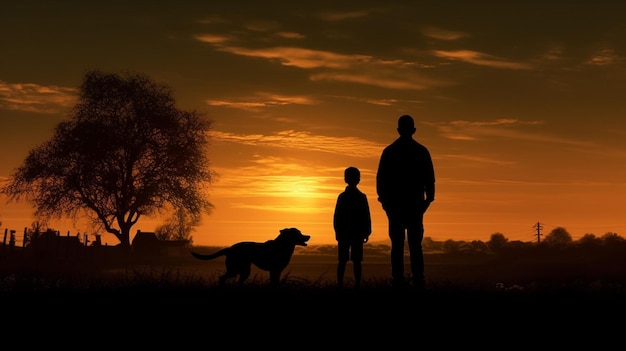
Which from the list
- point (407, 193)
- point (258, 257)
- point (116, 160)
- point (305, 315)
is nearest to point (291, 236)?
point (258, 257)

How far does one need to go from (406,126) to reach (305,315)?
4619mm

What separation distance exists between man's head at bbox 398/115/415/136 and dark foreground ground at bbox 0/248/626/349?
2.78 m

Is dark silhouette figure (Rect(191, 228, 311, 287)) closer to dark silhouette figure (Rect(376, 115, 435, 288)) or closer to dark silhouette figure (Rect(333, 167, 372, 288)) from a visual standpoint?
dark silhouette figure (Rect(333, 167, 372, 288))

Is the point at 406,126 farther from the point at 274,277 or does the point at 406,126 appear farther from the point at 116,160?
the point at 116,160

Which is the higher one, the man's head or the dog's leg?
→ the man's head

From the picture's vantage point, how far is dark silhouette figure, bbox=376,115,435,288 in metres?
12.8

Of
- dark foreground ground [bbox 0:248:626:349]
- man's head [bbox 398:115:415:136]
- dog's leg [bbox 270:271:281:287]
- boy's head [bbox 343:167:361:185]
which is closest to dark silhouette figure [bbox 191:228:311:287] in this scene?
dog's leg [bbox 270:271:281:287]

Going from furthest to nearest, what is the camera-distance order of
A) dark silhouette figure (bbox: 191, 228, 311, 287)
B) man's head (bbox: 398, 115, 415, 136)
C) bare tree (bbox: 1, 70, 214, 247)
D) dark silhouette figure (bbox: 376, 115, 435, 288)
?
bare tree (bbox: 1, 70, 214, 247), dark silhouette figure (bbox: 191, 228, 311, 287), man's head (bbox: 398, 115, 415, 136), dark silhouette figure (bbox: 376, 115, 435, 288)

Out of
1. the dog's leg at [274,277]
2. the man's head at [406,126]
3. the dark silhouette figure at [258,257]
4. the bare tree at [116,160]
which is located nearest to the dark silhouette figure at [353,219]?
the dark silhouette figure at [258,257]

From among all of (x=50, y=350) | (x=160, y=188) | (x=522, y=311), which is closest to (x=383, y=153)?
(x=522, y=311)

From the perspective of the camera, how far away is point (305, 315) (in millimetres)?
10039

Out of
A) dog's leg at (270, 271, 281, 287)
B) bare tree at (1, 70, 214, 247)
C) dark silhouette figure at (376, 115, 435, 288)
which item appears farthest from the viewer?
bare tree at (1, 70, 214, 247)

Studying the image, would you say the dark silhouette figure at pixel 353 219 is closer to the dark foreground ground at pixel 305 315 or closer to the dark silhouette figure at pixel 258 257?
the dark silhouette figure at pixel 258 257

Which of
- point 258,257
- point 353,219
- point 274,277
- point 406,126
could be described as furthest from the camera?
point 353,219
